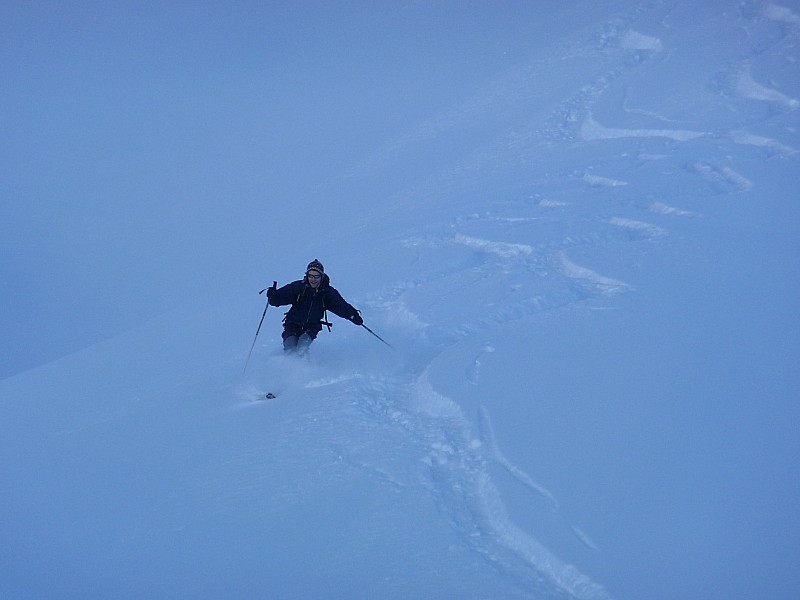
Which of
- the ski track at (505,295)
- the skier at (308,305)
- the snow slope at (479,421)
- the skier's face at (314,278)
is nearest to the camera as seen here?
the snow slope at (479,421)

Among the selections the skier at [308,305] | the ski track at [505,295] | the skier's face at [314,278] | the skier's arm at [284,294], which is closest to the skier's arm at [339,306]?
the skier at [308,305]

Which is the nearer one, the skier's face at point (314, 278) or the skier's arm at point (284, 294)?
the skier's face at point (314, 278)

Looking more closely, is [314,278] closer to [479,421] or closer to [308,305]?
[308,305]

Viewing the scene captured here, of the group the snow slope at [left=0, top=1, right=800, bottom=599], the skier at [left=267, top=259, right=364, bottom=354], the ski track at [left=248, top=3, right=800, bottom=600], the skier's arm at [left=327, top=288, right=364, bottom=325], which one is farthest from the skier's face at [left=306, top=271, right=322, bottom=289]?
the ski track at [left=248, top=3, right=800, bottom=600]

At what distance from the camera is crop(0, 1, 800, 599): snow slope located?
130 inches

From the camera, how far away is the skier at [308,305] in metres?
5.89

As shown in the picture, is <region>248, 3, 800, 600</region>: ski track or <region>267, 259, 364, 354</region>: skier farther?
<region>267, 259, 364, 354</region>: skier

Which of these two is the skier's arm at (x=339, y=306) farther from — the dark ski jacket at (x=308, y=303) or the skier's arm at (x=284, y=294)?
the skier's arm at (x=284, y=294)

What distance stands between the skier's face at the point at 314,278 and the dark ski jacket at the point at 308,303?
0.06 m

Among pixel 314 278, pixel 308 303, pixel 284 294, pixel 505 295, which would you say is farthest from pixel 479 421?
pixel 284 294

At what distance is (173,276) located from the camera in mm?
11484

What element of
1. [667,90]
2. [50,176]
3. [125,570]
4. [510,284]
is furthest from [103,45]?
[125,570]

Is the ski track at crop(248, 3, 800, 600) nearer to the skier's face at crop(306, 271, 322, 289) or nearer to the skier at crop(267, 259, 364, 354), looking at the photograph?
the skier at crop(267, 259, 364, 354)

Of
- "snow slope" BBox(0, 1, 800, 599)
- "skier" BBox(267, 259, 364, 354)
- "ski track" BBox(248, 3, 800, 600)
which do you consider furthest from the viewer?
"skier" BBox(267, 259, 364, 354)
